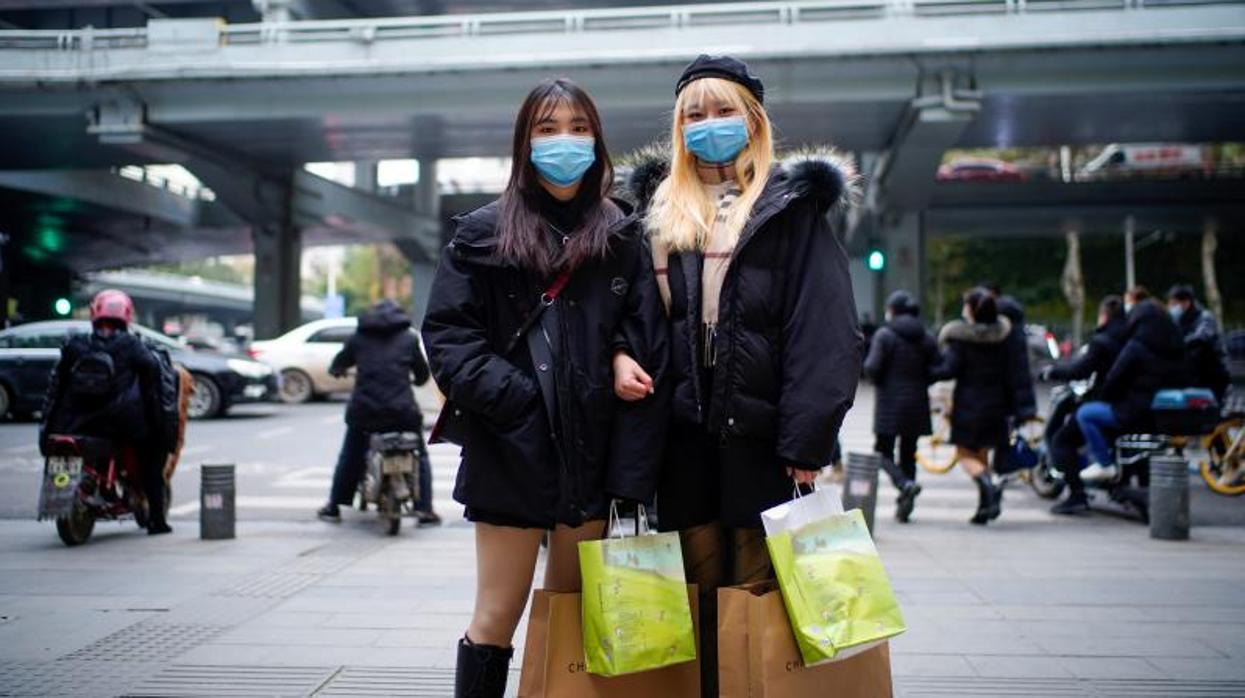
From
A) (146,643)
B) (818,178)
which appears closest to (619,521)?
(818,178)

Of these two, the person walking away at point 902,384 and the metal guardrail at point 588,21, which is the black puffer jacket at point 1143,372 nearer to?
the person walking away at point 902,384

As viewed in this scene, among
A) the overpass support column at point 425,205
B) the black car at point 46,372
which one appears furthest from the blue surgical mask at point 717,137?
the overpass support column at point 425,205

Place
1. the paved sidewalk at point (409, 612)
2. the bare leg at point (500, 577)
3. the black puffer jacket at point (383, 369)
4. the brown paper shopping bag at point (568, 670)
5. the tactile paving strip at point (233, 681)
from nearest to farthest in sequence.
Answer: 1. the brown paper shopping bag at point (568, 670)
2. the bare leg at point (500, 577)
3. the tactile paving strip at point (233, 681)
4. the paved sidewalk at point (409, 612)
5. the black puffer jacket at point (383, 369)

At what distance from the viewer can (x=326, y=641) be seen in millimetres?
4688

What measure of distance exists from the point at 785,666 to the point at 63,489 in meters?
5.97

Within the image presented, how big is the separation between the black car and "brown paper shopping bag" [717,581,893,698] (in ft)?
52.6

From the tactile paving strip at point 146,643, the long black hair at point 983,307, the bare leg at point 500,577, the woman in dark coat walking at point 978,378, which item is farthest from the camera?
the long black hair at point 983,307

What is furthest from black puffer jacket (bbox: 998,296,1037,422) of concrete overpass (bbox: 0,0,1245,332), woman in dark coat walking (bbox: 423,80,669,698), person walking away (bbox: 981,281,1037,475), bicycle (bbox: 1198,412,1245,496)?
concrete overpass (bbox: 0,0,1245,332)

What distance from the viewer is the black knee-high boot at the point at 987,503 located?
827cm

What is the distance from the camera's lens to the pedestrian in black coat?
8.52 m

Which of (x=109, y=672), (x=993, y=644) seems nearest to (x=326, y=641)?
(x=109, y=672)

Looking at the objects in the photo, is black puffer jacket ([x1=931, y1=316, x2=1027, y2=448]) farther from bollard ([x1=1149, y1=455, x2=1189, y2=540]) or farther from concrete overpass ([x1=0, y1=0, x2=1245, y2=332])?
concrete overpass ([x1=0, y1=0, x2=1245, y2=332])

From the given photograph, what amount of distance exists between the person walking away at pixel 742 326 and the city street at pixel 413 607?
1.46 meters

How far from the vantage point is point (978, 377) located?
28.3 ft
